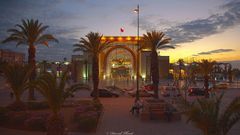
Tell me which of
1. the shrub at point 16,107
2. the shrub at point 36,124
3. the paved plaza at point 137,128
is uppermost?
the shrub at point 16,107

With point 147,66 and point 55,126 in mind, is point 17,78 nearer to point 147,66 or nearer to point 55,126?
point 55,126

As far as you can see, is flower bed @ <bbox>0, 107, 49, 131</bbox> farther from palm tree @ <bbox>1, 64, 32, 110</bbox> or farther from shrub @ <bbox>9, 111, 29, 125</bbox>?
palm tree @ <bbox>1, 64, 32, 110</bbox>

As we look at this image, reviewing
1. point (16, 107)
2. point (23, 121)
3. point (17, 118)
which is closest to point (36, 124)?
point (23, 121)

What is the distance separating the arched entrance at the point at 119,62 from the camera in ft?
310

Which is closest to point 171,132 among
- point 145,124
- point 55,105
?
point 145,124

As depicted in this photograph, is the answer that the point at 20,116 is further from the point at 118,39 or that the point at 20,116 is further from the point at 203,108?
the point at 118,39

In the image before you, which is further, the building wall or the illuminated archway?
the illuminated archway

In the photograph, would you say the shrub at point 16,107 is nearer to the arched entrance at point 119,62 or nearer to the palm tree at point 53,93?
the palm tree at point 53,93

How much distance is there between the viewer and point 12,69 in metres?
26.3

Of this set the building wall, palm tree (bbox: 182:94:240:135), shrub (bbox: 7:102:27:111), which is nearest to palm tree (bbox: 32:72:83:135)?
palm tree (bbox: 182:94:240:135)

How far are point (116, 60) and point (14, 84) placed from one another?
6929 centimetres

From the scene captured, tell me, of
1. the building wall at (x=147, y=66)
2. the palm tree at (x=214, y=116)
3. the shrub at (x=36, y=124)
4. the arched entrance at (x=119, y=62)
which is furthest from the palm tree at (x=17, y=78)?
the arched entrance at (x=119, y=62)

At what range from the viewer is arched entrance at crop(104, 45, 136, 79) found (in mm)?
94438

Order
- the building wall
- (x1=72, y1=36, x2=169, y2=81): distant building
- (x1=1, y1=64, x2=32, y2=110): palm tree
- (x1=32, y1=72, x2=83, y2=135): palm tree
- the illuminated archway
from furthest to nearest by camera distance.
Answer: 1. the illuminated archway
2. (x1=72, y1=36, x2=169, y2=81): distant building
3. the building wall
4. (x1=1, y1=64, x2=32, y2=110): palm tree
5. (x1=32, y1=72, x2=83, y2=135): palm tree
